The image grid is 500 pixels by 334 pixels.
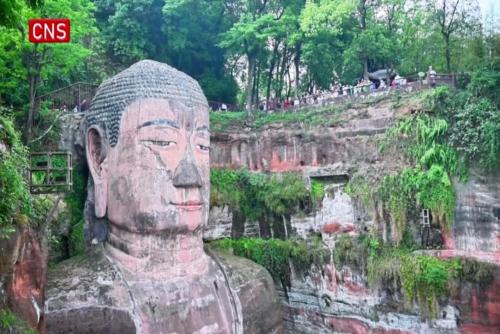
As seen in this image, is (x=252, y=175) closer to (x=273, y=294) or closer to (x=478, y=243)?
(x=273, y=294)

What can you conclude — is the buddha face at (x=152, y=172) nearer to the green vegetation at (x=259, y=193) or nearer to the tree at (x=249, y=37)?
the green vegetation at (x=259, y=193)

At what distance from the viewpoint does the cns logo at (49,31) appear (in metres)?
10.5

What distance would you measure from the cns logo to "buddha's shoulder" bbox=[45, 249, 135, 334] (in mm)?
5052

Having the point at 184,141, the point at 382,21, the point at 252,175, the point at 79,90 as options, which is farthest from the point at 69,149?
the point at 382,21

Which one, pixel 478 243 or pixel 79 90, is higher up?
pixel 79 90

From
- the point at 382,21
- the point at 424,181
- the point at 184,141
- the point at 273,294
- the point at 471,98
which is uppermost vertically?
the point at 382,21

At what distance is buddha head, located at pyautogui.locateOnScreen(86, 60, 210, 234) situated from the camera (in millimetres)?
10633

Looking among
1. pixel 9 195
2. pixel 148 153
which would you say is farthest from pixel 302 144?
pixel 9 195

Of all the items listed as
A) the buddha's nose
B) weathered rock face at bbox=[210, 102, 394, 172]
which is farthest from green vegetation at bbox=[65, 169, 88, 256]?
weathered rock face at bbox=[210, 102, 394, 172]

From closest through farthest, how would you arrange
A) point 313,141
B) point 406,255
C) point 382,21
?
point 406,255 < point 313,141 < point 382,21

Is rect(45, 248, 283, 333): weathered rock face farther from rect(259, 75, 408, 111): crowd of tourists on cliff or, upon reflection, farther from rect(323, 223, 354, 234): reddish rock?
rect(259, 75, 408, 111): crowd of tourists on cliff

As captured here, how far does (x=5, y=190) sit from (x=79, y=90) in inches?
382

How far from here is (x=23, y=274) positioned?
6676mm

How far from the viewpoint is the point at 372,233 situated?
14.3 m
